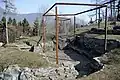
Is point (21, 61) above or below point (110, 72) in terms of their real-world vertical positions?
above

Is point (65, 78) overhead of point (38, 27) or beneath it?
beneath

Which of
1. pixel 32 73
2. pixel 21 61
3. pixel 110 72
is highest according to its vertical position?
pixel 21 61

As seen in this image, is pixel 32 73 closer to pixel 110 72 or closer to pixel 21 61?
pixel 21 61

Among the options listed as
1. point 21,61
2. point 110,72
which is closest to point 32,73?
point 21,61

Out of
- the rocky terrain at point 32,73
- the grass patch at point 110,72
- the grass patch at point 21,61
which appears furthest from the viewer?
the grass patch at point 21,61

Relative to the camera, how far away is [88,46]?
48.4 feet

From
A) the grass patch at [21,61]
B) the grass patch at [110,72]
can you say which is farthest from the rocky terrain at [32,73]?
the grass patch at [110,72]

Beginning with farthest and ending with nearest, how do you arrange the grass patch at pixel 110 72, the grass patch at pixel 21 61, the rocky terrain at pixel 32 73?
the grass patch at pixel 21 61, the rocky terrain at pixel 32 73, the grass patch at pixel 110 72

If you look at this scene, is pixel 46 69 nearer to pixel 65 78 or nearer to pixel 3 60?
pixel 65 78

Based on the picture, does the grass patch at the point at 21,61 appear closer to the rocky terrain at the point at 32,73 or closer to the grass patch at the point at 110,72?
the rocky terrain at the point at 32,73

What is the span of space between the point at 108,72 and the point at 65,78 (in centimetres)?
180

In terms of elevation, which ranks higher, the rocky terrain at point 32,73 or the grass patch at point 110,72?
the grass patch at point 110,72

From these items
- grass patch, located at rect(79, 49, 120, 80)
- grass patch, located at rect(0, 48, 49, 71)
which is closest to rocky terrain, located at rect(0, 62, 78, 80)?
grass patch, located at rect(0, 48, 49, 71)

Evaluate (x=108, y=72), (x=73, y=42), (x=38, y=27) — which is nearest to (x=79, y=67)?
(x=108, y=72)
